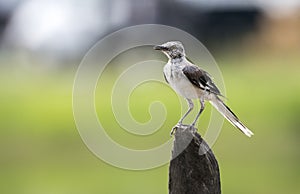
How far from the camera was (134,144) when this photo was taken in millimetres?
9422

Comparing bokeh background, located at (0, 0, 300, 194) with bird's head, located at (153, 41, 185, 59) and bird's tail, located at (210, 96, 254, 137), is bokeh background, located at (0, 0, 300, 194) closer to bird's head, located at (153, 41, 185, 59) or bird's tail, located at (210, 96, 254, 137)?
bird's tail, located at (210, 96, 254, 137)

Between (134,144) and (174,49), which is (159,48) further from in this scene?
(134,144)

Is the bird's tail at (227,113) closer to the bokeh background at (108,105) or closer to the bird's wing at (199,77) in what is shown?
the bird's wing at (199,77)

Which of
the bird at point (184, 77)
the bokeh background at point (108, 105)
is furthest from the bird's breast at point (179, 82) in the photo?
the bokeh background at point (108, 105)

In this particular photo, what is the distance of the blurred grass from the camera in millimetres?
9133

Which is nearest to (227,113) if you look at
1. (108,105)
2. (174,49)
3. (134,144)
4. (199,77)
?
(199,77)

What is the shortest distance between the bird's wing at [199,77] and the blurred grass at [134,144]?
4.58 meters

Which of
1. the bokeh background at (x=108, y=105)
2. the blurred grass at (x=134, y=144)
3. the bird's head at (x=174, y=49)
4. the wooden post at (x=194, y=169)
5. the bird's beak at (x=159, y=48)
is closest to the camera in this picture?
the wooden post at (x=194, y=169)

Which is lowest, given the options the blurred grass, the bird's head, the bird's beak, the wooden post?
the wooden post

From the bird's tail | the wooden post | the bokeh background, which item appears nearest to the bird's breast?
the bird's tail

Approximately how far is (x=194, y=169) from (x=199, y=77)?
16.9 inches

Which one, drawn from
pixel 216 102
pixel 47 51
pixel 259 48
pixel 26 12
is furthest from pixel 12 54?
pixel 216 102

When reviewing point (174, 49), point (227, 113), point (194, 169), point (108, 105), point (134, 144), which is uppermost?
point (108, 105)

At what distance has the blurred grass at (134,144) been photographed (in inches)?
360
